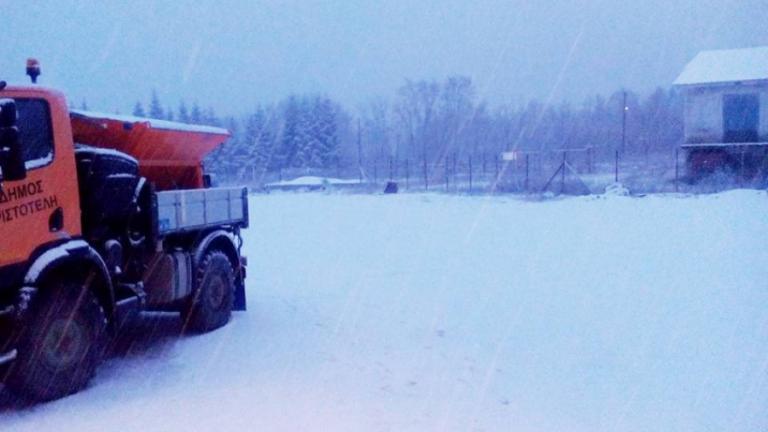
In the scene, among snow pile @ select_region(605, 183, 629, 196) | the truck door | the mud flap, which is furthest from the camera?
snow pile @ select_region(605, 183, 629, 196)

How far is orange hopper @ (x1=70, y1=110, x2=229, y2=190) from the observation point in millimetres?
7969

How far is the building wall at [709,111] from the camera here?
1359 inches

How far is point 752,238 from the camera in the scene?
54.4ft

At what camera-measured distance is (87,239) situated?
7145mm

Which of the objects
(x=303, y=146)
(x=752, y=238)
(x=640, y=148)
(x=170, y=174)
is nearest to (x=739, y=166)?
(x=752, y=238)

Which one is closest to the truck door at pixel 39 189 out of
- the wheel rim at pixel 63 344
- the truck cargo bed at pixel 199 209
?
the wheel rim at pixel 63 344

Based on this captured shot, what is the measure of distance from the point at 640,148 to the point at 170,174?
7079cm

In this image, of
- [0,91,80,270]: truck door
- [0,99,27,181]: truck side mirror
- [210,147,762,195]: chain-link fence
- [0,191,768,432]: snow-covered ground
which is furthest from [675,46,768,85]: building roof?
[0,99,27,181]: truck side mirror

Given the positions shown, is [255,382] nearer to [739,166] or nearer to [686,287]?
[686,287]

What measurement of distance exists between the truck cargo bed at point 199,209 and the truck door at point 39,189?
61.3 inches

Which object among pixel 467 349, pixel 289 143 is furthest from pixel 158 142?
pixel 289 143

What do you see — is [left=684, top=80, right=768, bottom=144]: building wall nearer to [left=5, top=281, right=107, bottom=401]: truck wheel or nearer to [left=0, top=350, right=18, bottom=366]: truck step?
[left=5, top=281, right=107, bottom=401]: truck wheel

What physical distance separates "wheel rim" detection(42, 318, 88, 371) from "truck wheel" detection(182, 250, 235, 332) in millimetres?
2317

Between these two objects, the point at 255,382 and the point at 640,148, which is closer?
the point at 255,382
